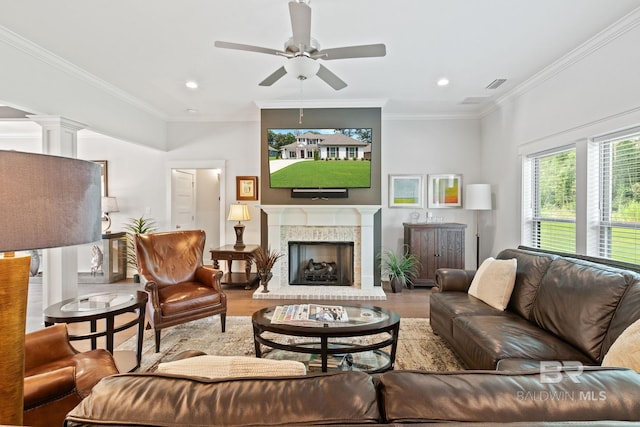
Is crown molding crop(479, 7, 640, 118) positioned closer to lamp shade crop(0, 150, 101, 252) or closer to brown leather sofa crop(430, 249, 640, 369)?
brown leather sofa crop(430, 249, 640, 369)

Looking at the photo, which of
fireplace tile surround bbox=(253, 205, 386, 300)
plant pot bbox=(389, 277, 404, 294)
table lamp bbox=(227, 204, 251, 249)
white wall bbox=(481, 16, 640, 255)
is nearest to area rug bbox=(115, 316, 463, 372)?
plant pot bbox=(389, 277, 404, 294)

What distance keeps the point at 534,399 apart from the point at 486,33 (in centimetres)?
309

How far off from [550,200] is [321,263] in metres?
3.23

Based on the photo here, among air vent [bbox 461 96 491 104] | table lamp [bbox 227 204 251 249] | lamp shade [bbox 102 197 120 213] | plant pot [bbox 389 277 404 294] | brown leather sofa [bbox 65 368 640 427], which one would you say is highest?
air vent [bbox 461 96 491 104]

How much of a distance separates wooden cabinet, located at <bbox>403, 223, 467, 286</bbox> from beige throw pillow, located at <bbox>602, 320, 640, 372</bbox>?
344 cm

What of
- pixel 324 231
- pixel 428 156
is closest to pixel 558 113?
pixel 428 156

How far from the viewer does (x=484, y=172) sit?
5277mm

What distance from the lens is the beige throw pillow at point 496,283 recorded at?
2701mm

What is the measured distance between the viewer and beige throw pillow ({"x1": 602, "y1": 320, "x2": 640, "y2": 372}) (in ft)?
4.47

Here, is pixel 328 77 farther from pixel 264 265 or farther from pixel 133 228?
pixel 133 228

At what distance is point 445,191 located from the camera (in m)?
5.42

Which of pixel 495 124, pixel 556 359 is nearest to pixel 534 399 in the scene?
pixel 556 359

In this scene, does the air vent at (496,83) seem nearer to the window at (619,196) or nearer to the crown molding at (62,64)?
the window at (619,196)

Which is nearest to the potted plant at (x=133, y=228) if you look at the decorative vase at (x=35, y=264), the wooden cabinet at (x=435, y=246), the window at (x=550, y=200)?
the decorative vase at (x=35, y=264)
